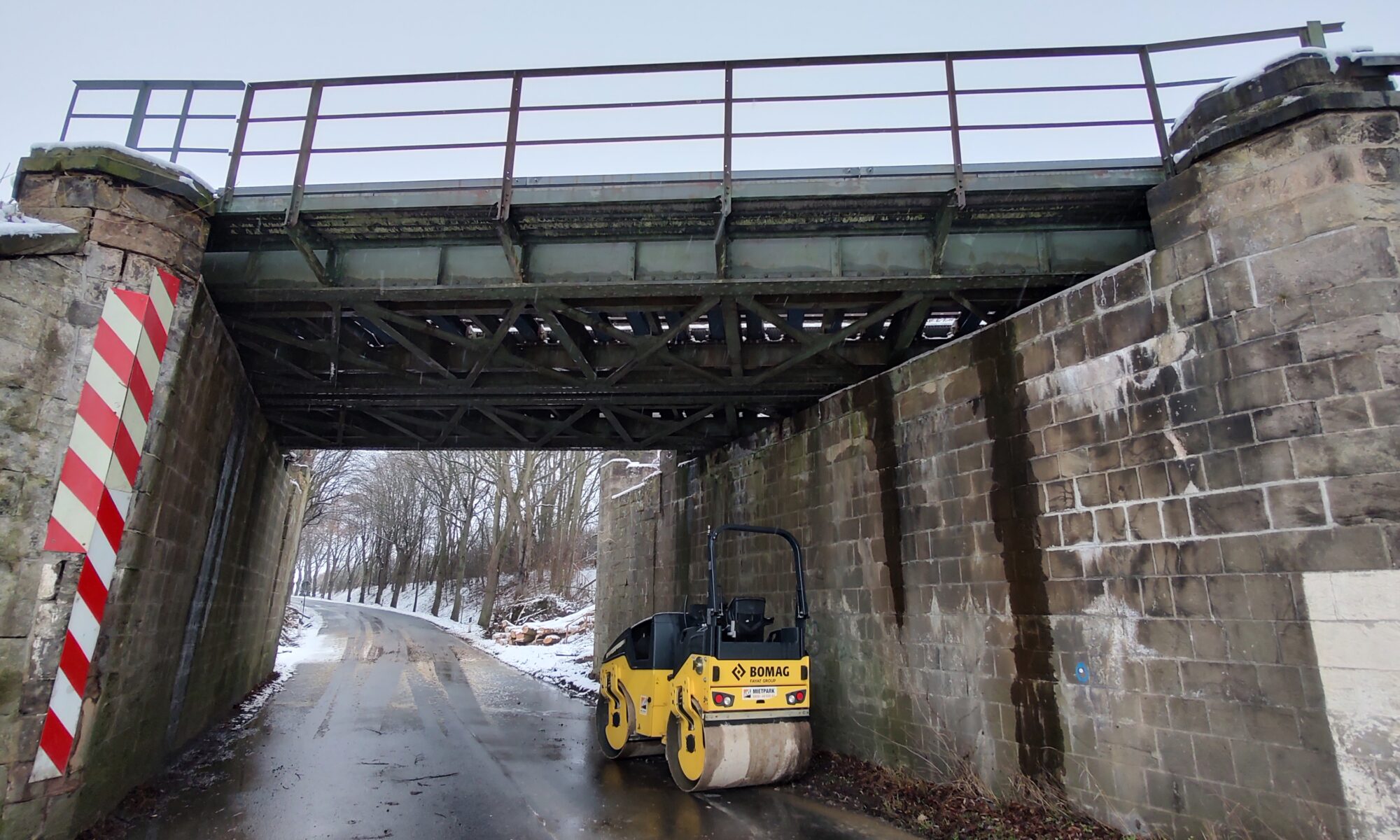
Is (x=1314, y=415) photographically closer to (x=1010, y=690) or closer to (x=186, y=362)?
(x=1010, y=690)

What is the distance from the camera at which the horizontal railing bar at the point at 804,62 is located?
6.77 meters

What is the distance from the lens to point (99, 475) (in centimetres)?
577

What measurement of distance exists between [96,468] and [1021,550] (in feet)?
26.7

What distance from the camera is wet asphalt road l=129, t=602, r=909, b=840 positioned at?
6.18m

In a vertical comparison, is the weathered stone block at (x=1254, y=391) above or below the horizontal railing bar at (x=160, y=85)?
below

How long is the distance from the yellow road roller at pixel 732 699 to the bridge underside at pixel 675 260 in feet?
9.01

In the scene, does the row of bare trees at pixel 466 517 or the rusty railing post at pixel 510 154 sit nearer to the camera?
the rusty railing post at pixel 510 154

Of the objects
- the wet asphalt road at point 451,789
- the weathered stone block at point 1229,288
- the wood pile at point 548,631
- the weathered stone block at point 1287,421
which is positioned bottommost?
the wet asphalt road at point 451,789

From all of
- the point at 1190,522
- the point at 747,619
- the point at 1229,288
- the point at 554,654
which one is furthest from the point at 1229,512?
the point at 554,654

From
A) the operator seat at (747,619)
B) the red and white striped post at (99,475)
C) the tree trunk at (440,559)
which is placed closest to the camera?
the red and white striped post at (99,475)

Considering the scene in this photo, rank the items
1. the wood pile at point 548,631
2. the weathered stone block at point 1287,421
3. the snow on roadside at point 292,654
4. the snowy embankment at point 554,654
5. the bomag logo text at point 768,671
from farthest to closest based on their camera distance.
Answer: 1. the wood pile at point 548,631
2. the snowy embankment at point 554,654
3. the snow on roadside at point 292,654
4. the bomag logo text at point 768,671
5. the weathered stone block at point 1287,421

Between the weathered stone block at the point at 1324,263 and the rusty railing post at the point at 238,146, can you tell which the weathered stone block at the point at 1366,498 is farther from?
the rusty railing post at the point at 238,146

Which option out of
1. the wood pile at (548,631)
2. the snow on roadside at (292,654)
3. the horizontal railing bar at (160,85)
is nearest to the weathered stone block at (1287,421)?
the horizontal railing bar at (160,85)

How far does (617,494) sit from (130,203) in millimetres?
12900
